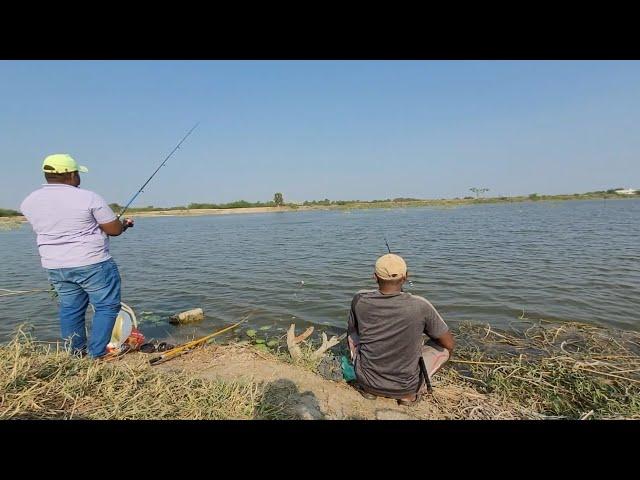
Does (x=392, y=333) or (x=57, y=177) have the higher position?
(x=57, y=177)

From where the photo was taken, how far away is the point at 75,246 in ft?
11.6

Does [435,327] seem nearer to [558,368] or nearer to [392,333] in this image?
[392,333]

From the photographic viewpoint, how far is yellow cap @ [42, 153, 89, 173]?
342 centimetres

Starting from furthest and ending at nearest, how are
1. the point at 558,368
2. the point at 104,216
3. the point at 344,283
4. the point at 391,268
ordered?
the point at 344,283 → the point at 558,368 → the point at 104,216 → the point at 391,268

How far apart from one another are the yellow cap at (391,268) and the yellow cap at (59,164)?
10.6ft

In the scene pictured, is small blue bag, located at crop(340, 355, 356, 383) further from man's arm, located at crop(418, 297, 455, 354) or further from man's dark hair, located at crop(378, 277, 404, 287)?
man's dark hair, located at crop(378, 277, 404, 287)

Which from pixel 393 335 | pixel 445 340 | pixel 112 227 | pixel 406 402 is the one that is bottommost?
pixel 406 402

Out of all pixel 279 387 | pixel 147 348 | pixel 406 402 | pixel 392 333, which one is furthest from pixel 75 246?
pixel 406 402

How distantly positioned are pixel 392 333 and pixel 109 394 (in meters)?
2.31

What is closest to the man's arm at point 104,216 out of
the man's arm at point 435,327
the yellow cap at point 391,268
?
the yellow cap at point 391,268

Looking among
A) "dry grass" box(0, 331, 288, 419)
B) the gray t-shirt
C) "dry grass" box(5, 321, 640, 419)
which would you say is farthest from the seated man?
"dry grass" box(0, 331, 288, 419)
